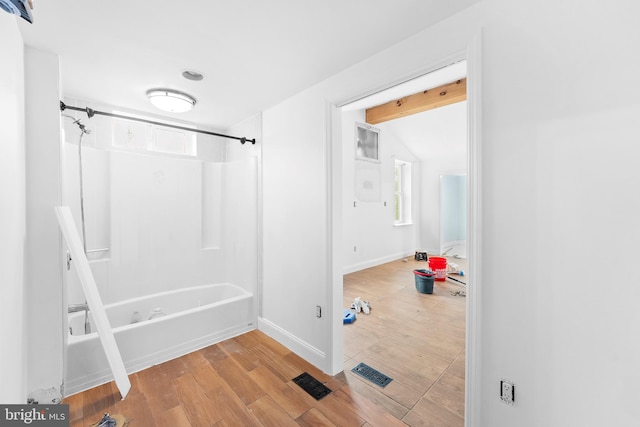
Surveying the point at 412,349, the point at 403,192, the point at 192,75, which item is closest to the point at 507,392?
the point at 412,349

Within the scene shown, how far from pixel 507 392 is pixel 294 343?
5.47 ft

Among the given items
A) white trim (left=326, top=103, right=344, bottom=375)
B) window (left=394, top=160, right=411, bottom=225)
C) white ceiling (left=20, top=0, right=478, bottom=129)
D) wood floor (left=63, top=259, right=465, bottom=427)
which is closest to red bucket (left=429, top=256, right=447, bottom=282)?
wood floor (left=63, top=259, right=465, bottom=427)

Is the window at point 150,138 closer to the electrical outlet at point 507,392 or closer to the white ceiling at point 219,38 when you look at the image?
the white ceiling at point 219,38

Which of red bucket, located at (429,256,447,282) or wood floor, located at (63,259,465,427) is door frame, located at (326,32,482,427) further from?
red bucket, located at (429,256,447,282)

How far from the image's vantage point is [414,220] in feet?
21.5

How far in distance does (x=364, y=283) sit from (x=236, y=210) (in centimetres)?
247

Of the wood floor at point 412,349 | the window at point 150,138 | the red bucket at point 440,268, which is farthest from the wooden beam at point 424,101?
the window at point 150,138

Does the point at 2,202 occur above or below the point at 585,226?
A: above

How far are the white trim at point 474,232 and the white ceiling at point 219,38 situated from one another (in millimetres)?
360

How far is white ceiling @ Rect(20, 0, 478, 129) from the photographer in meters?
1.34

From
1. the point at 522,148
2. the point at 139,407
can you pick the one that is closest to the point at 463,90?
the point at 522,148

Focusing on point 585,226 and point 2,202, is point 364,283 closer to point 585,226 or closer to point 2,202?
point 585,226

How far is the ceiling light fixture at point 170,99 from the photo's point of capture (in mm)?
2295

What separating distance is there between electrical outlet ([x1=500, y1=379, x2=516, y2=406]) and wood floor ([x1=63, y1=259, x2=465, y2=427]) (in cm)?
54
